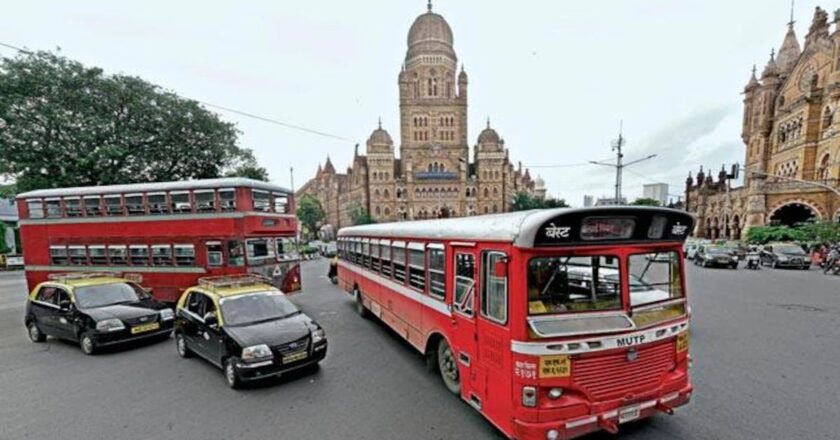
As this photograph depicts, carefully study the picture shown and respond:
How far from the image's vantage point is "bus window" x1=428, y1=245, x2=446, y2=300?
503cm

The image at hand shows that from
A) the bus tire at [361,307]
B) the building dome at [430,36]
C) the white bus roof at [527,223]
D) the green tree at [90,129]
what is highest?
the building dome at [430,36]

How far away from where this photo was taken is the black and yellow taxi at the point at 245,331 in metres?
5.41

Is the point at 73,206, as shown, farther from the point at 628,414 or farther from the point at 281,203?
the point at 628,414

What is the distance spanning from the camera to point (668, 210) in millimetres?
3631

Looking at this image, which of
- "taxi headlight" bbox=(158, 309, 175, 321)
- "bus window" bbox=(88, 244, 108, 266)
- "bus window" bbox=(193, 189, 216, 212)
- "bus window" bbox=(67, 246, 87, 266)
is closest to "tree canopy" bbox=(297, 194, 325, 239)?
"bus window" bbox=(67, 246, 87, 266)

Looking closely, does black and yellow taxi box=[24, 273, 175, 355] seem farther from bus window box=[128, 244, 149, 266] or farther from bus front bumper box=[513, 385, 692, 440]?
bus front bumper box=[513, 385, 692, 440]

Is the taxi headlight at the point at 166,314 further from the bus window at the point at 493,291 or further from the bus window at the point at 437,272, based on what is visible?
the bus window at the point at 493,291

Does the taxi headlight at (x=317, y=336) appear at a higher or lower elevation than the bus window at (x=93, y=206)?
lower

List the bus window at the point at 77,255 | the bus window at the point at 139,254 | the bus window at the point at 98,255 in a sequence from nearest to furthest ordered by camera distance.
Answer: the bus window at the point at 139,254 → the bus window at the point at 98,255 → the bus window at the point at 77,255

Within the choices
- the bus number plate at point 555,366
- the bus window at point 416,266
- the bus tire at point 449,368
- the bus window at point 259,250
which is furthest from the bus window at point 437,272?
the bus window at point 259,250

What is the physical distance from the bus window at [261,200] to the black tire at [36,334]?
5684mm

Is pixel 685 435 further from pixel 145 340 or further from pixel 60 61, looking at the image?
pixel 60 61

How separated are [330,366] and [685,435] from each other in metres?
5.52

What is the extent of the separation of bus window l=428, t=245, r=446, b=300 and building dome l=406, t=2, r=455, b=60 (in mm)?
71109
